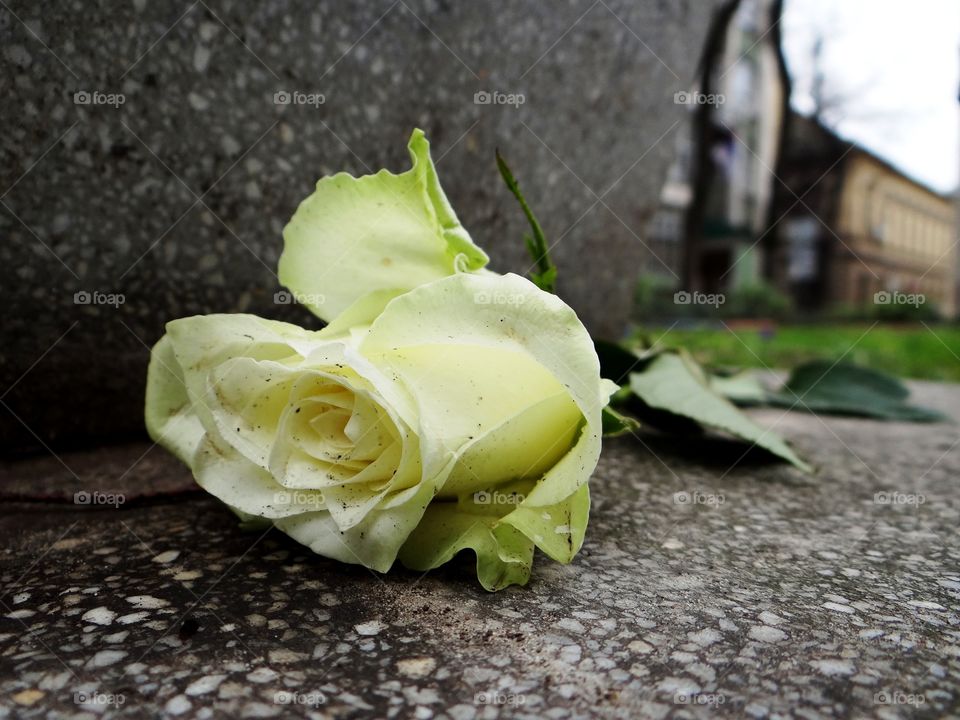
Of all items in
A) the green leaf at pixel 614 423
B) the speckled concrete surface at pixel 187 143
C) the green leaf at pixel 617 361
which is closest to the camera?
the green leaf at pixel 614 423

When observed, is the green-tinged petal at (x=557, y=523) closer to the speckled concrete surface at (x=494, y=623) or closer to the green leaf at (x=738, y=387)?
the speckled concrete surface at (x=494, y=623)

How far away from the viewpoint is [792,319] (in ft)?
52.6

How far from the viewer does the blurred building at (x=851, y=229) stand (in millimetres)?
19938

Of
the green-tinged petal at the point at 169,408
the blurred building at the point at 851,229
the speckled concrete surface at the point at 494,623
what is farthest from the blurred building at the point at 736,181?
the green-tinged petal at the point at 169,408

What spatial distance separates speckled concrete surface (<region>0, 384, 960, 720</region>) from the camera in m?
0.71

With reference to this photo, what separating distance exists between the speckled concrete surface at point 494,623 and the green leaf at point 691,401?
0.21 m

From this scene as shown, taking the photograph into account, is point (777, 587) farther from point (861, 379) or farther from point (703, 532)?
point (861, 379)

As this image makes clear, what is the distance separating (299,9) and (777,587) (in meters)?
1.32

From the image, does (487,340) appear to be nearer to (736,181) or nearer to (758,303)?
(758,303)

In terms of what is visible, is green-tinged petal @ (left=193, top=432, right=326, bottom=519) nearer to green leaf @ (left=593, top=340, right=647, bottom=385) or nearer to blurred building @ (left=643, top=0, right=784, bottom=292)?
green leaf @ (left=593, top=340, right=647, bottom=385)

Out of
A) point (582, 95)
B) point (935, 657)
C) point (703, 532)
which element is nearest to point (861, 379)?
point (582, 95)

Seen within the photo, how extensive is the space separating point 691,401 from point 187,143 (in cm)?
110

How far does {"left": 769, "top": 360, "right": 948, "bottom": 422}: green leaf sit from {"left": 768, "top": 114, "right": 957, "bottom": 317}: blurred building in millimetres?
12456

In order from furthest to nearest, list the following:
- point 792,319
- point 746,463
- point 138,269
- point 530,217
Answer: point 792,319
point 746,463
point 138,269
point 530,217
